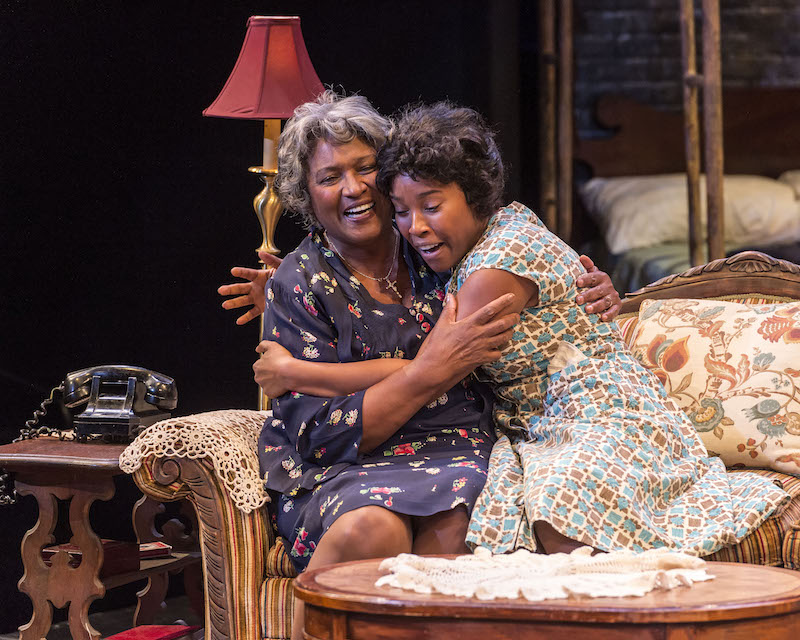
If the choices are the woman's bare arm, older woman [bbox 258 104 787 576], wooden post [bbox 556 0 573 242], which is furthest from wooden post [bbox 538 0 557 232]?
the woman's bare arm

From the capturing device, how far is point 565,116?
5176 millimetres

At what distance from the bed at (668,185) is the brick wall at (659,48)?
0.23 feet

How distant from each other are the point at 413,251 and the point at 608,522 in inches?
38.9

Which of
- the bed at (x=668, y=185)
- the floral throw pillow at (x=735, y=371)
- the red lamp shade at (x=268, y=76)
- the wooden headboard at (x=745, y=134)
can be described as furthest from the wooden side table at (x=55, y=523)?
the wooden headboard at (x=745, y=134)

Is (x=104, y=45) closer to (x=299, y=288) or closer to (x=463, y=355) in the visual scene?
(x=299, y=288)

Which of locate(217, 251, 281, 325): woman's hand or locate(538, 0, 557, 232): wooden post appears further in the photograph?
locate(538, 0, 557, 232): wooden post

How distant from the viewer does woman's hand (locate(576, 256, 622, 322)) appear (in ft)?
8.19

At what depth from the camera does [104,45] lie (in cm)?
367

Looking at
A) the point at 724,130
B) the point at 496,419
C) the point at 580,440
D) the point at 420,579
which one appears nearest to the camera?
the point at 420,579

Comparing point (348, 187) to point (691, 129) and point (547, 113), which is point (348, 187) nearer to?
point (691, 129)

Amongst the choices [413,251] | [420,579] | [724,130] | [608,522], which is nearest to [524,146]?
[724,130]

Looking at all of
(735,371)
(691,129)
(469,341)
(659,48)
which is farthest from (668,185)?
(469,341)

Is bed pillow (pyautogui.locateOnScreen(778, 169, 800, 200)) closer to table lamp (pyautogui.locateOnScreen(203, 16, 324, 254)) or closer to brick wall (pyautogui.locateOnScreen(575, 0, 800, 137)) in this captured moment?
brick wall (pyautogui.locateOnScreen(575, 0, 800, 137))

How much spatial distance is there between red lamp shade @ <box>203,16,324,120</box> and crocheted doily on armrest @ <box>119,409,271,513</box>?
3.75 ft
